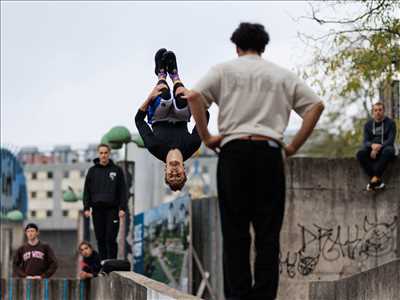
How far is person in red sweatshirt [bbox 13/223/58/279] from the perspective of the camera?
18.6 m

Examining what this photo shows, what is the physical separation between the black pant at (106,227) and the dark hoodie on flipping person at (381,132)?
5178 millimetres

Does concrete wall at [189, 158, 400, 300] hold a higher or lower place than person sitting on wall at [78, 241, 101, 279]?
higher

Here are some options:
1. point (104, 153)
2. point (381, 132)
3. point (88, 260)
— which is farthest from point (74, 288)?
point (381, 132)

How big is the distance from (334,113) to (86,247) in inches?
1210

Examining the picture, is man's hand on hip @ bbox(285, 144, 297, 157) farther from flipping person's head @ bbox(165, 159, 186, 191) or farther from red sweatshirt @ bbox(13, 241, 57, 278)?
red sweatshirt @ bbox(13, 241, 57, 278)

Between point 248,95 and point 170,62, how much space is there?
16.6ft

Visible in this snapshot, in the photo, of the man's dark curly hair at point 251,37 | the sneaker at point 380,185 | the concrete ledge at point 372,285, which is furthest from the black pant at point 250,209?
the sneaker at point 380,185

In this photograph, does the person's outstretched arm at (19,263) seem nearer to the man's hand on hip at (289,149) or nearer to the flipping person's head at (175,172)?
the flipping person's head at (175,172)

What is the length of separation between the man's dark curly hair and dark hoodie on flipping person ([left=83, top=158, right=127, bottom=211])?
26.8 feet

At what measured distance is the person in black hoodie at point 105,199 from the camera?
1661 centimetres

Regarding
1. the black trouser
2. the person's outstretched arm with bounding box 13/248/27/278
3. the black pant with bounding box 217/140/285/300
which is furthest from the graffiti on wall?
the black pant with bounding box 217/140/285/300

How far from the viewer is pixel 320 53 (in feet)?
77.4

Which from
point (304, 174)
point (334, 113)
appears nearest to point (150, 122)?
point (304, 174)

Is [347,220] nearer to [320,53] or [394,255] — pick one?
[394,255]
